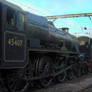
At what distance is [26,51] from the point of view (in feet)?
19.6

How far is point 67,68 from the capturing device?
391 inches

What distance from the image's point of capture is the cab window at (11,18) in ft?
17.4

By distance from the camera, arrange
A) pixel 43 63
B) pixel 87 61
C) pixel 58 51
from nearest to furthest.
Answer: pixel 43 63, pixel 58 51, pixel 87 61

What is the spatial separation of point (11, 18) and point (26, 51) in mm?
1334

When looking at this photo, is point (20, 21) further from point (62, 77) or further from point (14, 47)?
point (62, 77)

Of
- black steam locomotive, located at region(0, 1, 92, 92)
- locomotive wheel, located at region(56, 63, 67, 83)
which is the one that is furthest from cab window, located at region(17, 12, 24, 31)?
locomotive wheel, located at region(56, 63, 67, 83)

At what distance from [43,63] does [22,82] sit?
1495mm

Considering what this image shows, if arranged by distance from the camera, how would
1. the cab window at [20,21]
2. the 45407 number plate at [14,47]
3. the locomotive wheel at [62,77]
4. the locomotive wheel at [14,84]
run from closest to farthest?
the 45407 number plate at [14,47] < the locomotive wheel at [14,84] < the cab window at [20,21] < the locomotive wheel at [62,77]

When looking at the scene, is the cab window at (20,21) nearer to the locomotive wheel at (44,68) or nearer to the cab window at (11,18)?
A: the cab window at (11,18)

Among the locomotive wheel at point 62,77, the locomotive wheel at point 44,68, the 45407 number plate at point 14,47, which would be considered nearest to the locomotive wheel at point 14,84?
the 45407 number plate at point 14,47

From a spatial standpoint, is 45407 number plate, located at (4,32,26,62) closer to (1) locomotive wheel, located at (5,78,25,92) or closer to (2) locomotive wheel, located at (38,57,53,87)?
(1) locomotive wheel, located at (5,78,25,92)

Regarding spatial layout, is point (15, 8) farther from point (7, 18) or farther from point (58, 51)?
point (58, 51)

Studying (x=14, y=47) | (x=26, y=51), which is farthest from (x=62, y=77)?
(x=14, y=47)

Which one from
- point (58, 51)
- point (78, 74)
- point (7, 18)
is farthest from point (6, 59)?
point (78, 74)
